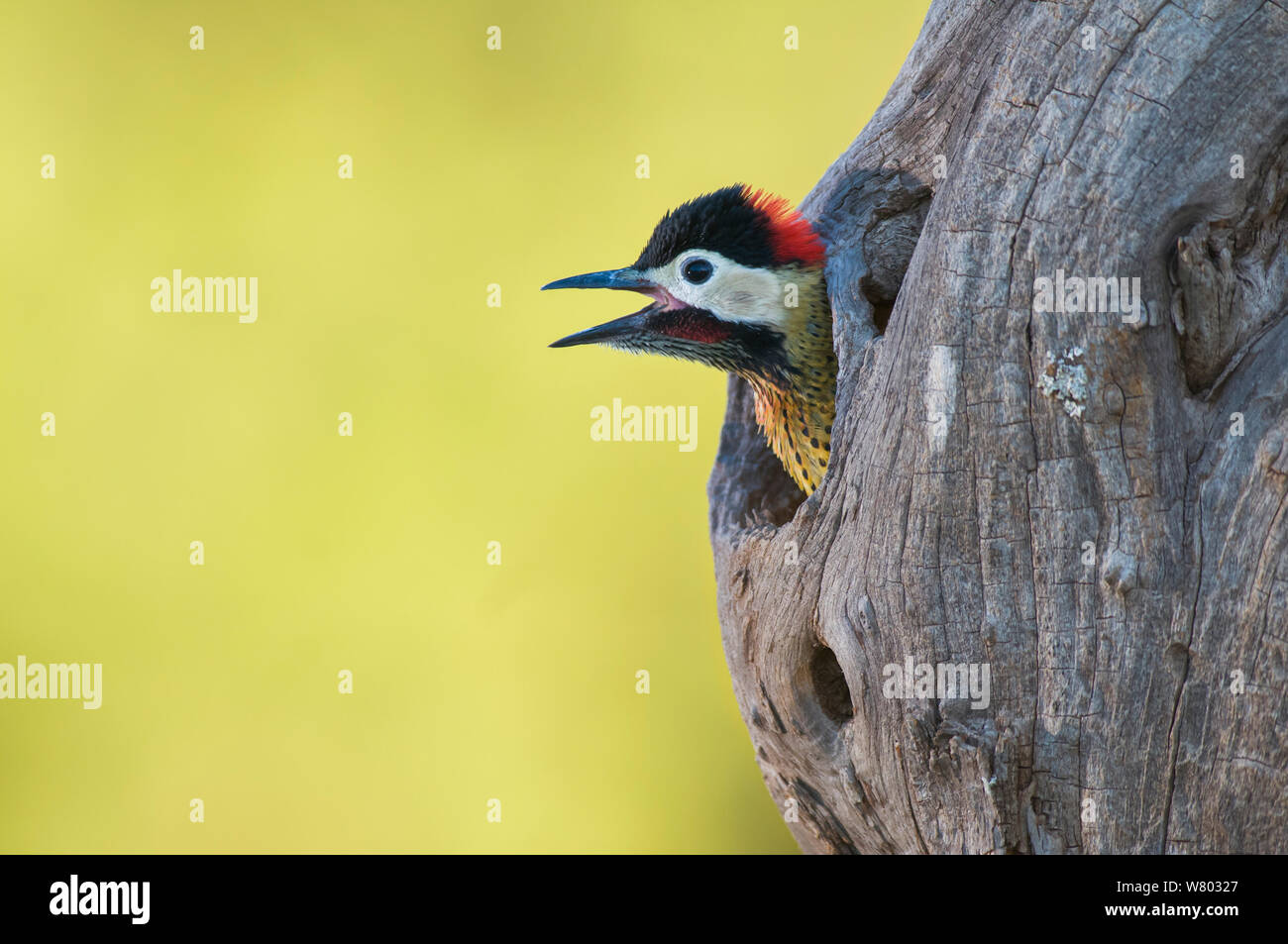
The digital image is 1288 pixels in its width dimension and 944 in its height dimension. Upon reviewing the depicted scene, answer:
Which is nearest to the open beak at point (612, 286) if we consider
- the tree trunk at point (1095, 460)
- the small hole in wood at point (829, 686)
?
the tree trunk at point (1095, 460)

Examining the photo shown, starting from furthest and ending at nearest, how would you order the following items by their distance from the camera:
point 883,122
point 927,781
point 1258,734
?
point 883,122, point 927,781, point 1258,734

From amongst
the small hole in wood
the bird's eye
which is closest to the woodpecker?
the bird's eye

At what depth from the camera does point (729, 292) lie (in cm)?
339

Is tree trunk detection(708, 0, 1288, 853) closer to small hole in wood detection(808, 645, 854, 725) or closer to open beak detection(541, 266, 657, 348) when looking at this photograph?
small hole in wood detection(808, 645, 854, 725)

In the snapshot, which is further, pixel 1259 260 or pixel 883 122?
pixel 883 122

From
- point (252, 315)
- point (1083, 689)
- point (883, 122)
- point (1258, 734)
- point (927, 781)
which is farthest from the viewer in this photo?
point (252, 315)

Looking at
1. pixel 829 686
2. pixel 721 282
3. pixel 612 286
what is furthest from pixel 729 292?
pixel 829 686

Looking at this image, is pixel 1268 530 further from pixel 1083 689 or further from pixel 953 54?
pixel 953 54

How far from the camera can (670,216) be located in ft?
11.1

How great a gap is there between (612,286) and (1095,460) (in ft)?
5.31

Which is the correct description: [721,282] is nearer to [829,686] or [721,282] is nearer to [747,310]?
[747,310]
